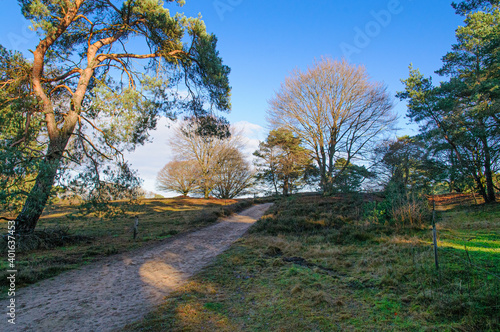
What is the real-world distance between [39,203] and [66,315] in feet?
15.6

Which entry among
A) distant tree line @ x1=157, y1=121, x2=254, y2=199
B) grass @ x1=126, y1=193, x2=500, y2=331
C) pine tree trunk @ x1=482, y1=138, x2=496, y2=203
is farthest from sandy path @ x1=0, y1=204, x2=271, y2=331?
distant tree line @ x1=157, y1=121, x2=254, y2=199

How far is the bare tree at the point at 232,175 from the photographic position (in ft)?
105

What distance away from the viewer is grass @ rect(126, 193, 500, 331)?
3076 millimetres

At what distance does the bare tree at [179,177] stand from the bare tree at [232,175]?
314 centimetres

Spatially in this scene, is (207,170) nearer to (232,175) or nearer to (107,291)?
(232,175)

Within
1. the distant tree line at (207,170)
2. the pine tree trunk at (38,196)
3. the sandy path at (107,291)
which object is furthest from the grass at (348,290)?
the distant tree line at (207,170)

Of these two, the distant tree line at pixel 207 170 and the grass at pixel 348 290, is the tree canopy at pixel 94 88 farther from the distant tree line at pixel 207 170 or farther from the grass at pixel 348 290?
the distant tree line at pixel 207 170

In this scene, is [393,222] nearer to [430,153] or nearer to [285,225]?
[285,225]

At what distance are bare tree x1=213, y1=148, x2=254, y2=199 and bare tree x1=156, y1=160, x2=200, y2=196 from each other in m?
3.14

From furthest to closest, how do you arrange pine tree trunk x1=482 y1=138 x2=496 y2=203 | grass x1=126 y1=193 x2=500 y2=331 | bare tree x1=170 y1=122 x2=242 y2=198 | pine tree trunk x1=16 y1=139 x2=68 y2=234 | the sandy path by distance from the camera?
bare tree x1=170 y1=122 x2=242 y2=198 < pine tree trunk x1=482 y1=138 x2=496 y2=203 < pine tree trunk x1=16 y1=139 x2=68 y2=234 < the sandy path < grass x1=126 y1=193 x2=500 y2=331

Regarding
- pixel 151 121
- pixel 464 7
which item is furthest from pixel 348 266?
pixel 464 7

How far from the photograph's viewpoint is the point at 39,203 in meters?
6.80

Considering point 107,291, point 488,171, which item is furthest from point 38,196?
point 488,171

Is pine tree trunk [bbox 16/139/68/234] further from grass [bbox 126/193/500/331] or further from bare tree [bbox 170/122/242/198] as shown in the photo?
bare tree [bbox 170/122/242/198]
